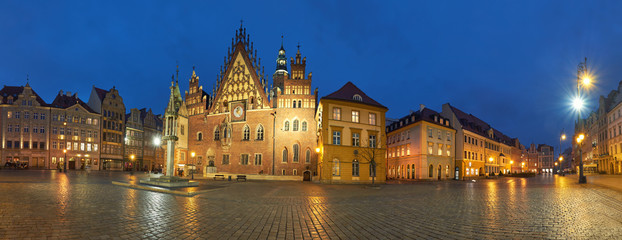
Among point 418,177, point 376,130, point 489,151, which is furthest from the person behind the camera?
point 489,151

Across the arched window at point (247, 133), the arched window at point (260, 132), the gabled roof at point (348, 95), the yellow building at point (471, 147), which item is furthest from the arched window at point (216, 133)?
the yellow building at point (471, 147)

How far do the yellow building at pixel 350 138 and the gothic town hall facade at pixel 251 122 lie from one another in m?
9.74

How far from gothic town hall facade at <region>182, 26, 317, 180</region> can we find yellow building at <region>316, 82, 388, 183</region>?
31.9 feet

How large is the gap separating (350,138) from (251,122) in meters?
19.6

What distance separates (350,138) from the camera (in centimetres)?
4059

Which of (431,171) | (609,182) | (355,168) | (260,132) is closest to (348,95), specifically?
(355,168)

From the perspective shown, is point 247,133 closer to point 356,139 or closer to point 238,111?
point 238,111

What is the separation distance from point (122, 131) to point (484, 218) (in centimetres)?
8670

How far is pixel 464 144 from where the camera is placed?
56750 millimetres

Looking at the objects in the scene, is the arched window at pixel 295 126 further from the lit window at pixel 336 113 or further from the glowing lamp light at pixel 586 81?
the glowing lamp light at pixel 586 81

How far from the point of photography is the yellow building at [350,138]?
3922 centimetres

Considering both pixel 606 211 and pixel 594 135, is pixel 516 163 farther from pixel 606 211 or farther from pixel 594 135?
pixel 606 211

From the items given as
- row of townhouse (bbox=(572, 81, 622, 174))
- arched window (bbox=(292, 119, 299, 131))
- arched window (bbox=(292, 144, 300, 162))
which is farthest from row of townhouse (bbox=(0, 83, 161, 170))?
row of townhouse (bbox=(572, 81, 622, 174))

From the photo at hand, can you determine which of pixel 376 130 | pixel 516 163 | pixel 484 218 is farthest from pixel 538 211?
pixel 516 163
